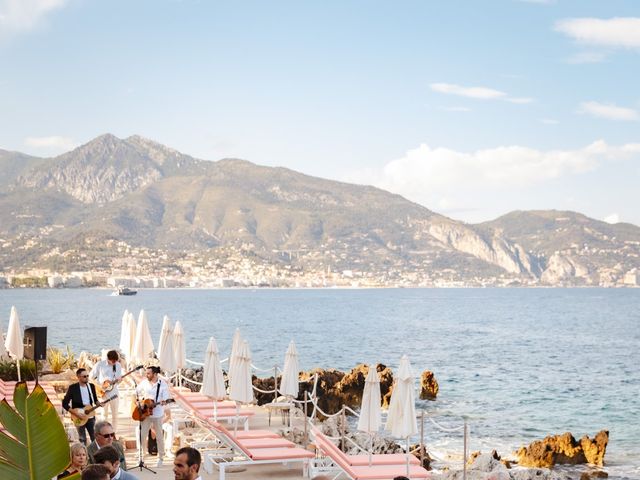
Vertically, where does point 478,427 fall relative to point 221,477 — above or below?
below

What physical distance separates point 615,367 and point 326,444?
150ft

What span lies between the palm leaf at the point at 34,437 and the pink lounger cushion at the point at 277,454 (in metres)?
8.83

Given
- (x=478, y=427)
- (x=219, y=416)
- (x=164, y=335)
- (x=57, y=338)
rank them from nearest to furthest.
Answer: (x=219, y=416), (x=164, y=335), (x=478, y=427), (x=57, y=338)

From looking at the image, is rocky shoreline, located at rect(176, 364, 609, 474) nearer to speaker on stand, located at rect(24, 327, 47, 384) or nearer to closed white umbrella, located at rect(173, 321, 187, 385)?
closed white umbrella, located at rect(173, 321, 187, 385)

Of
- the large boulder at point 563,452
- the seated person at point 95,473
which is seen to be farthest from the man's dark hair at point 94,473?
the large boulder at point 563,452

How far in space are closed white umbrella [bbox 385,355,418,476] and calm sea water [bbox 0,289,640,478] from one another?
1.50m

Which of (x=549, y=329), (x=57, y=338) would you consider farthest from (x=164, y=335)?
(x=549, y=329)

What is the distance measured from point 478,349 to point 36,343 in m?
48.3

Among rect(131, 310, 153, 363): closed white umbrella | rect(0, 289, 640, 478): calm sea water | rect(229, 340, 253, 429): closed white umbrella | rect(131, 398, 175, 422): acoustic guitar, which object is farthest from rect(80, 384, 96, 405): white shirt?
rect(131, 310, 153, 363): closed white umbrella

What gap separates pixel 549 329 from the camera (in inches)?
3553

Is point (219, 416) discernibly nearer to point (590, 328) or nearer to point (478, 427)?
point (478, 427)

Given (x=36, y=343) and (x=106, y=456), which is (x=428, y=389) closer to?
(x=36, y=343)

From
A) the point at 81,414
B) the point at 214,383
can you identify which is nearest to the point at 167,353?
the point at 214,383

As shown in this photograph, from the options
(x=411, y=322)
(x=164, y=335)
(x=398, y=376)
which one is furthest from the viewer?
(x=411, y=322)
